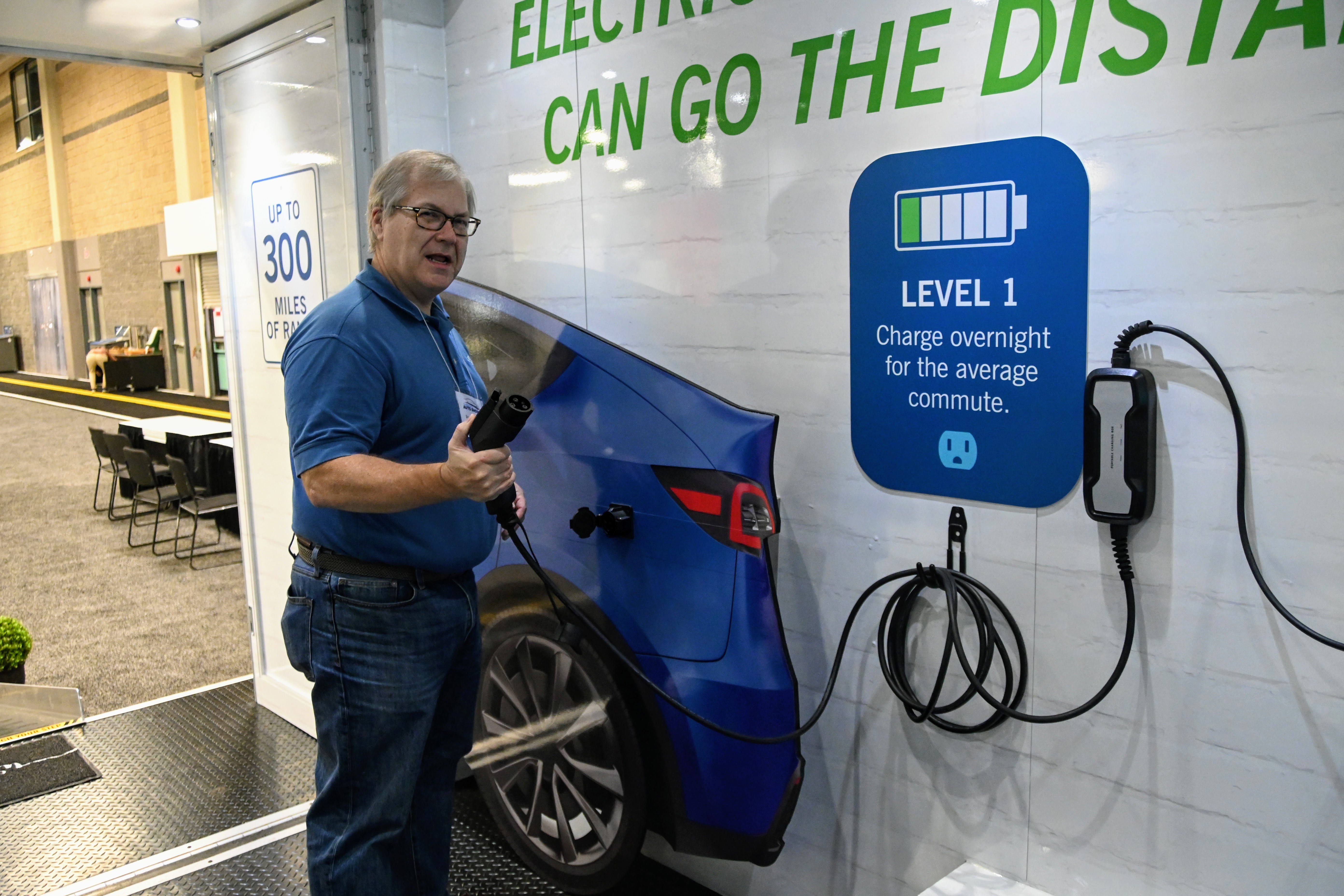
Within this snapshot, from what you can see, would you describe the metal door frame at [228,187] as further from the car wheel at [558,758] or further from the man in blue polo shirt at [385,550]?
the man in blue polo shirt at [385,550]

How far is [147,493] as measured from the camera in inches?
273

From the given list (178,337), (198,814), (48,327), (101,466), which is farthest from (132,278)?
(198,814)

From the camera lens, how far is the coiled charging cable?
65.4 inches

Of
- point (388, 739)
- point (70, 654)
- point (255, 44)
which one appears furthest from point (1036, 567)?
point (70, 654)

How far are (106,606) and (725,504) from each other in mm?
4526

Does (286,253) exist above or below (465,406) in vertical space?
above

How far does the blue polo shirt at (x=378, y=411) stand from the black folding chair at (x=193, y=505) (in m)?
4.29

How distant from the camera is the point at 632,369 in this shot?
8.00ft

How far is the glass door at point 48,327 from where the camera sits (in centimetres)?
2055

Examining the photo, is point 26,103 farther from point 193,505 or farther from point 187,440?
point 193,505

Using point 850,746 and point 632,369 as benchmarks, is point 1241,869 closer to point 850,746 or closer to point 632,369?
point 850,746

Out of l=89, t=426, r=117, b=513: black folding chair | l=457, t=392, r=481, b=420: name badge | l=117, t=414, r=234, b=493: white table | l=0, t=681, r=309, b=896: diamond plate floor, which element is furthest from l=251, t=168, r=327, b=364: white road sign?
l=89, t=426, r=117, b=513: black folding chair

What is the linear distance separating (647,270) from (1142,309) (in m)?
1.21

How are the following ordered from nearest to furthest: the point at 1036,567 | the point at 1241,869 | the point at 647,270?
the point at 1241,869
the point at 1036,567
the point at 647,270
